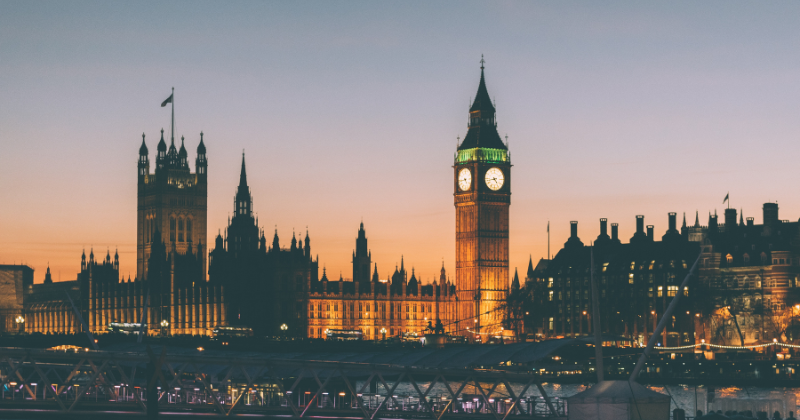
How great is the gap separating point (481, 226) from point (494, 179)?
247 inches

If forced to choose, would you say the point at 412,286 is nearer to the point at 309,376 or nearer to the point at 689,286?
the point at 689,286

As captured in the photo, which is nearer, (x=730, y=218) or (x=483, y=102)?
(x=730, y=218)

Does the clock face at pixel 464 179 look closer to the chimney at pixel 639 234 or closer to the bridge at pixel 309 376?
the chimney at pixel 639 234

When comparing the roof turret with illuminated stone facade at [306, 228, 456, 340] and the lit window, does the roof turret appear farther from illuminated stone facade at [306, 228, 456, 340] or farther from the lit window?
the lit window

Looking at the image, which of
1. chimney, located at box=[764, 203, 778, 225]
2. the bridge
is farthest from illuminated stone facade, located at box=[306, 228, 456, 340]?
the bridge

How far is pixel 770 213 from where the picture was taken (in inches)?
6245

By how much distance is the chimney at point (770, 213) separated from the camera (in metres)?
158

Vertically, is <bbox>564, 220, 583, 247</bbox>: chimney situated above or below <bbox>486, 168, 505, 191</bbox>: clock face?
below

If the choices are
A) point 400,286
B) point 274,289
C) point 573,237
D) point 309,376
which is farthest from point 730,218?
point 309,376

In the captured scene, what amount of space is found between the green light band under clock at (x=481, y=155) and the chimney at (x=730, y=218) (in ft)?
106

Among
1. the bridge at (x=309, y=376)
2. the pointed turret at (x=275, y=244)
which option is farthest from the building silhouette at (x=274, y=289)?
the bridge at (x=309, y=376)

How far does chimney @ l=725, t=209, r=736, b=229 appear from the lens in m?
163

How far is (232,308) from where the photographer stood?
186 m

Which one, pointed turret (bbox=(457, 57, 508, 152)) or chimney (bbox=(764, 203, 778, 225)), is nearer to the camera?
chimney (bbox=(764, 203, 778, 225))
